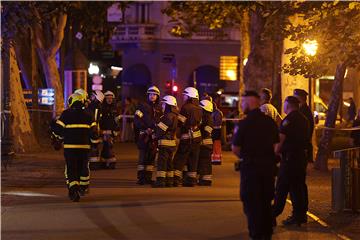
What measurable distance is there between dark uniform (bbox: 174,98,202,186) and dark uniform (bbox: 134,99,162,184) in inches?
25.3

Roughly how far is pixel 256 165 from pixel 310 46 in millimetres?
8882

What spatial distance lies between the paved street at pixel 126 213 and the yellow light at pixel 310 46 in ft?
10.5

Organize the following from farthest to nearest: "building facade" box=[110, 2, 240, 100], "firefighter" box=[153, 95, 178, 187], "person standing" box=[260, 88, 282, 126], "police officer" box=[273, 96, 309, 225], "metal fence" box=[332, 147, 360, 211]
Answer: "building facade" box=[110, 2, 240, 100]
"firefighter" box=[153, 95, 178, 187]
"person standing" box=[260, 88, 282, 126]
"metal fence" box=[332, 147, 360, 211]
"police officer" box=[273, 96, 309, 225]

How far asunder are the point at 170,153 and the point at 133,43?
1447 inches

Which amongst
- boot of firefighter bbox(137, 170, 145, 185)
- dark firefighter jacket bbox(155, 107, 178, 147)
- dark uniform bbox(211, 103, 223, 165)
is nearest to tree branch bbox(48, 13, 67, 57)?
dark uniform bbox(211, 103, 223, 165)

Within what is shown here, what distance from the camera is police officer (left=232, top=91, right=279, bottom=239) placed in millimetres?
9242

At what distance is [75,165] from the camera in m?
13.3

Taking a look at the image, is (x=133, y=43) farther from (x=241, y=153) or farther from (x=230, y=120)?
(x=241, y=153)

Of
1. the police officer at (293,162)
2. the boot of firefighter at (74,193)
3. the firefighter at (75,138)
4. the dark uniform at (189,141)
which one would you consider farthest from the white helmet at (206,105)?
the police officer at (293,162)

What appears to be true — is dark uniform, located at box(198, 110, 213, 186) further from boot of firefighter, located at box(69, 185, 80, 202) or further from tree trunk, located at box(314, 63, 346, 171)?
tree trunk, located at box(314, 63, 346, 171)

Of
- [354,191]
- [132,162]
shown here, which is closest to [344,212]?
[354,191]

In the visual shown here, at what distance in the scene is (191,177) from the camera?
15.8 m

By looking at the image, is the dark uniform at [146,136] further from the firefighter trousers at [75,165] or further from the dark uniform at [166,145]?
the firefighter trousers at [75,165]

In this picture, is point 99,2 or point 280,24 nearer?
point 280,24
